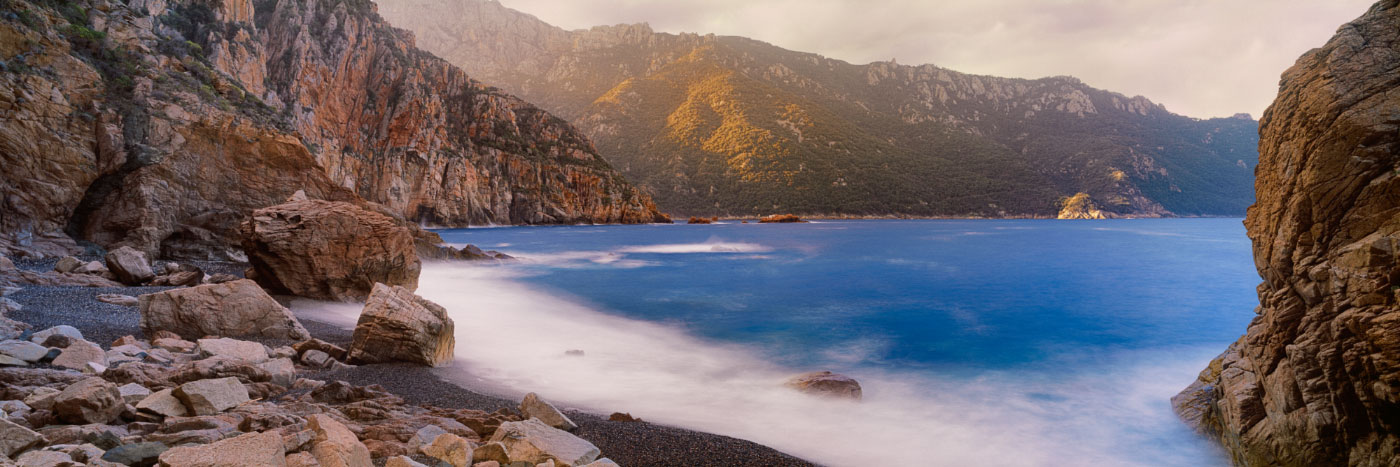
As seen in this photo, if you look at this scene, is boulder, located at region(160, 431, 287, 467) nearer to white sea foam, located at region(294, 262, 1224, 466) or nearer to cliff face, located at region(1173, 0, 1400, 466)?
white sea foam, located at region(294, 262, 1224, 466)

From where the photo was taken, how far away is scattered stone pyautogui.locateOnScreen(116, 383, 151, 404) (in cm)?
459

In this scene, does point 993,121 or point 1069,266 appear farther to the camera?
point 993,121

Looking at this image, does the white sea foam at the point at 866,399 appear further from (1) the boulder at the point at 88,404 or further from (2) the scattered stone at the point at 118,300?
(1) the boulder at the point at 88,404

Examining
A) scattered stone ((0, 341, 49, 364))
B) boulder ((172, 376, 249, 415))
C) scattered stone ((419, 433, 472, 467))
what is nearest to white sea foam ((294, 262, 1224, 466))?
boulder ((172, 376, 249, 415))

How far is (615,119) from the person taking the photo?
12631cm

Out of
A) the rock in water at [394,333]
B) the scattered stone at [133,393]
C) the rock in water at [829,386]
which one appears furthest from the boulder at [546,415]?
the rock in water at [829,386]

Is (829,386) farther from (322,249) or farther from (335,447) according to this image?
(322,249)

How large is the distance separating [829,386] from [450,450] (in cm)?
531

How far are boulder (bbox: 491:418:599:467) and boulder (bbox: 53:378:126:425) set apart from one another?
2669 mm

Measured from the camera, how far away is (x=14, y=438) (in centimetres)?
328

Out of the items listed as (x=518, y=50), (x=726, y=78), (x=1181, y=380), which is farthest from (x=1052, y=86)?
(x=1181, y=380)

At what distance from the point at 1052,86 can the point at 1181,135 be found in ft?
102

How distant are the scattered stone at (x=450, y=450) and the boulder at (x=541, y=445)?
253mm

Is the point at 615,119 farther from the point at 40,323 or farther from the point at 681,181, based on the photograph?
the point at 40,323
